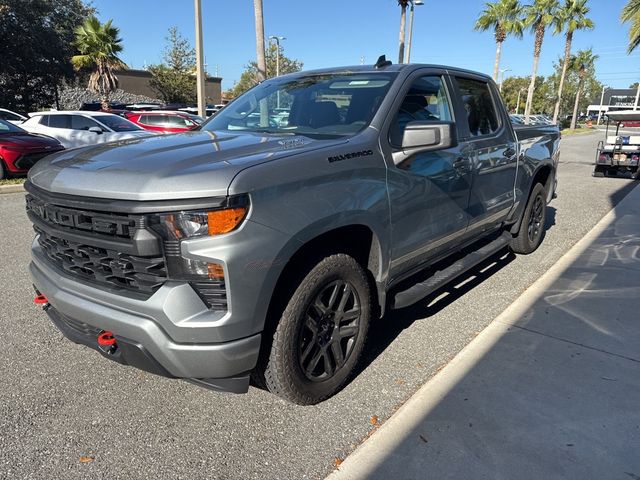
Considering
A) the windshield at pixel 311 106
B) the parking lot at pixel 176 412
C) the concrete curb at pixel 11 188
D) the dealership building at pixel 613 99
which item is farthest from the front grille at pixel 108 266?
the dealership building at pixel 613 99

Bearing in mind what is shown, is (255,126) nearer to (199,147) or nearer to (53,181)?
(199,147)

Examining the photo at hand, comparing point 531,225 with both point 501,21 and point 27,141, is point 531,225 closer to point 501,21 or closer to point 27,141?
point 27,141

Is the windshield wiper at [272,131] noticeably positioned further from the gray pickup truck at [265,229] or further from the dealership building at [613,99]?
the dealership building at [613,99]

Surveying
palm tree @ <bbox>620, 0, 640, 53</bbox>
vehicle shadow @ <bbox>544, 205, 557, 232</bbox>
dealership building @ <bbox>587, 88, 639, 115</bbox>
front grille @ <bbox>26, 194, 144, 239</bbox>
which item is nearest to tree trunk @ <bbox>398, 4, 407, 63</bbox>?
palm tree @ <bbox>620, 0, 640, 53</bbox>

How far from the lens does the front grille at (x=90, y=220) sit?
7.03 ft

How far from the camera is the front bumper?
6.91ft

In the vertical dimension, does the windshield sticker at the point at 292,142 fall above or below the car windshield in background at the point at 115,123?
above

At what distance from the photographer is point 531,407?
9.12 feet

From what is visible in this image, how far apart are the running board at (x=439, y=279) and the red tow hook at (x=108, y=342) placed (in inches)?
68.3

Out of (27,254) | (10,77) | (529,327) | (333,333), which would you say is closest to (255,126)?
(333,333)

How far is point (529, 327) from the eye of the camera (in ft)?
12.4

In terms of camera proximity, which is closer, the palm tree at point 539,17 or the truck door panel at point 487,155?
the truck door panel at point 487,155

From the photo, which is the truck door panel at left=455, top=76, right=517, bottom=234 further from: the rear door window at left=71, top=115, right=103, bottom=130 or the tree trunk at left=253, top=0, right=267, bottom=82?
the rear door window at left=71, top=115, right=103, bottom=130

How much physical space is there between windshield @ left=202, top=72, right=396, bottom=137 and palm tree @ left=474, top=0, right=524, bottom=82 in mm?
34008
